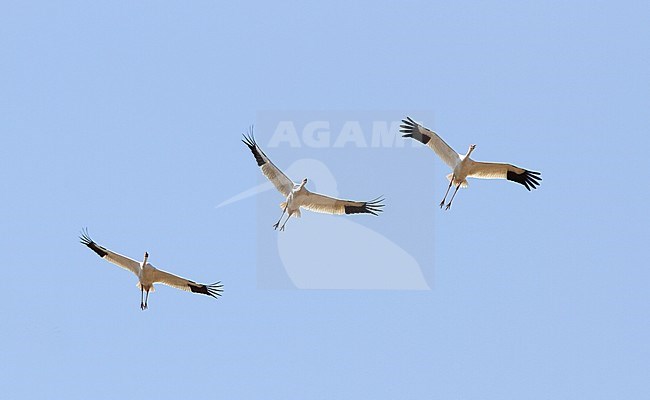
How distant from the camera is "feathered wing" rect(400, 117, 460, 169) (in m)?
37.8

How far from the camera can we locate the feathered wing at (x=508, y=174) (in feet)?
126

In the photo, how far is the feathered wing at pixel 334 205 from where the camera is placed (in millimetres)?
37812

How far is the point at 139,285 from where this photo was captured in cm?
4081

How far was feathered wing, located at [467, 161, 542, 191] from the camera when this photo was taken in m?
38.3

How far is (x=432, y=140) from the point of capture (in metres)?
37.9

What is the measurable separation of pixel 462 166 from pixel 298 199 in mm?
4378

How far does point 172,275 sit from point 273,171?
14.5 ft

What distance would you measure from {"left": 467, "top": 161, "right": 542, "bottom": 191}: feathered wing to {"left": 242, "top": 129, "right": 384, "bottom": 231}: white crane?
2.88 m

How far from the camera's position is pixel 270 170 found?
128ft

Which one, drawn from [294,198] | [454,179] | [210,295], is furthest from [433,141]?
[210,295]

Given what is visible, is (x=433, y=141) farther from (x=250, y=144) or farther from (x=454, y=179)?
(x=250, y=144)

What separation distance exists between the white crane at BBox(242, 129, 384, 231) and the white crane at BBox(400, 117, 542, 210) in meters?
2.03

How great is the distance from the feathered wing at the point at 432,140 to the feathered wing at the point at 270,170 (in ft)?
11.2

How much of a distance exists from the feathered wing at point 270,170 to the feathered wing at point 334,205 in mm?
816
